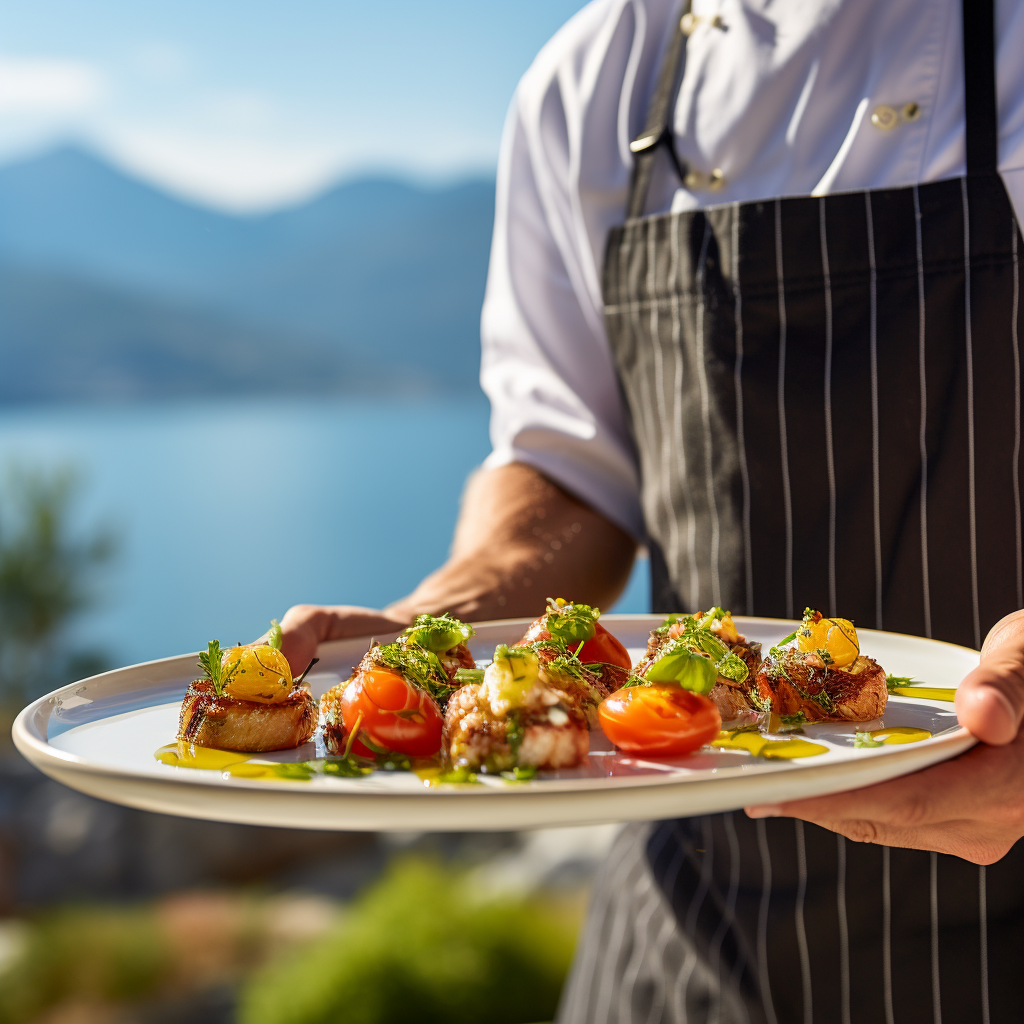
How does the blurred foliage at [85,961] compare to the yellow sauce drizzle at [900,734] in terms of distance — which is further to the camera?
the blurred foliage at [85,961]

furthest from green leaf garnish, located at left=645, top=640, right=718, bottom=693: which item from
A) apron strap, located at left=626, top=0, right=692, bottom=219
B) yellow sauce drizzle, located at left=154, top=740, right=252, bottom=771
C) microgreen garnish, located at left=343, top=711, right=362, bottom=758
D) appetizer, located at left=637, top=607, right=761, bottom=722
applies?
apron strap, located at left=626, top=0, right=692, bottom=219

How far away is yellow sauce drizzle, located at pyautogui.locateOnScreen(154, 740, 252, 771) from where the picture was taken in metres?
0.86

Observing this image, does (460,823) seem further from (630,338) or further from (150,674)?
(630,338)

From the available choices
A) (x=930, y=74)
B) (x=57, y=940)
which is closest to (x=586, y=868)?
(x=57, y=940)

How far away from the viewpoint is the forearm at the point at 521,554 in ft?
4.95

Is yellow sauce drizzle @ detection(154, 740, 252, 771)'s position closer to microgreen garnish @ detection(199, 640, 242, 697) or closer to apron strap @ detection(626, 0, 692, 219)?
microgreen garnish @ detection(199, 640, 242, 697)

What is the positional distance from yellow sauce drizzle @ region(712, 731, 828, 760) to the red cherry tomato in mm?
249

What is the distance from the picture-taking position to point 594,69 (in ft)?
5.41

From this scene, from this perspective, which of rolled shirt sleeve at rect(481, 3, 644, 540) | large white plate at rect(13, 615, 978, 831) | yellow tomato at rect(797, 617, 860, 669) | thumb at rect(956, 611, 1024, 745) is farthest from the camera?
rolled shirt sleeve at rect(481, 3, 644, 540)

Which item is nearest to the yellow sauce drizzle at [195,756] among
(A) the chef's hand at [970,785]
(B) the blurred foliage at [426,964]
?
(A) the chef's hand at [970,785]

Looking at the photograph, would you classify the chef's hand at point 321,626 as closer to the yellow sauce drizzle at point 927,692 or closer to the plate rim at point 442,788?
the plate rim at point 442,788

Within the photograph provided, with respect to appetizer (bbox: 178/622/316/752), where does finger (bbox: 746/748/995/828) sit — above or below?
below

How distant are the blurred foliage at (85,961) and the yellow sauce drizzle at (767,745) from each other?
5.22m

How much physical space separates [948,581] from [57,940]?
540 cm
